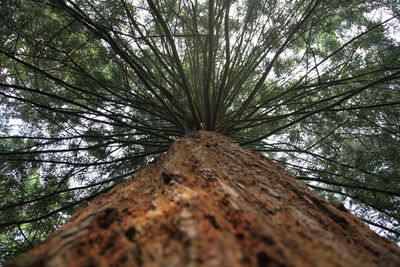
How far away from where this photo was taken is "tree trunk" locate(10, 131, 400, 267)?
0.59m

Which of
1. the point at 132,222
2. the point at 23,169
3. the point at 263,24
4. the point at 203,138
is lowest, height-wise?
the point at 132,222

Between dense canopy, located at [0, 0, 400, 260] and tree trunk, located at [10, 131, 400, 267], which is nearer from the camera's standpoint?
tree trunk, located at [10, 131, 400, 267]

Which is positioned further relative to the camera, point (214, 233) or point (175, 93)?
Answer: point (175, 93)

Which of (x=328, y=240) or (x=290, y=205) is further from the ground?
(x=290, y=205)

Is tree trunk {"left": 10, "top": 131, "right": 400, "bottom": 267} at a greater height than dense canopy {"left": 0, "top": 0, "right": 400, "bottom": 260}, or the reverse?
dense canopy {"left": 0, "top": 0, "right": 400, "bottom": 260}

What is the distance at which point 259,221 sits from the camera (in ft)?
2.53

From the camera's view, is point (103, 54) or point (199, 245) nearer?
point (199, 245)

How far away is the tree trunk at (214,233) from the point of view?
0.59 m

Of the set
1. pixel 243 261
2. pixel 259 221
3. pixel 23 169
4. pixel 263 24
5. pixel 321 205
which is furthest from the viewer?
pixel 263 24

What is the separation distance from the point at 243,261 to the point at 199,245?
0.11 meters

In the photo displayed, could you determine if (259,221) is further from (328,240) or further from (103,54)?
(103,54)

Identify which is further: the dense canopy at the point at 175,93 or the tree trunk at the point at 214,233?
the dense canopy at the point at 175,93

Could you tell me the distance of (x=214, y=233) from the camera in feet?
2.19

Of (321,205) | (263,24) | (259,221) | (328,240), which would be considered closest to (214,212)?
(259,221)
